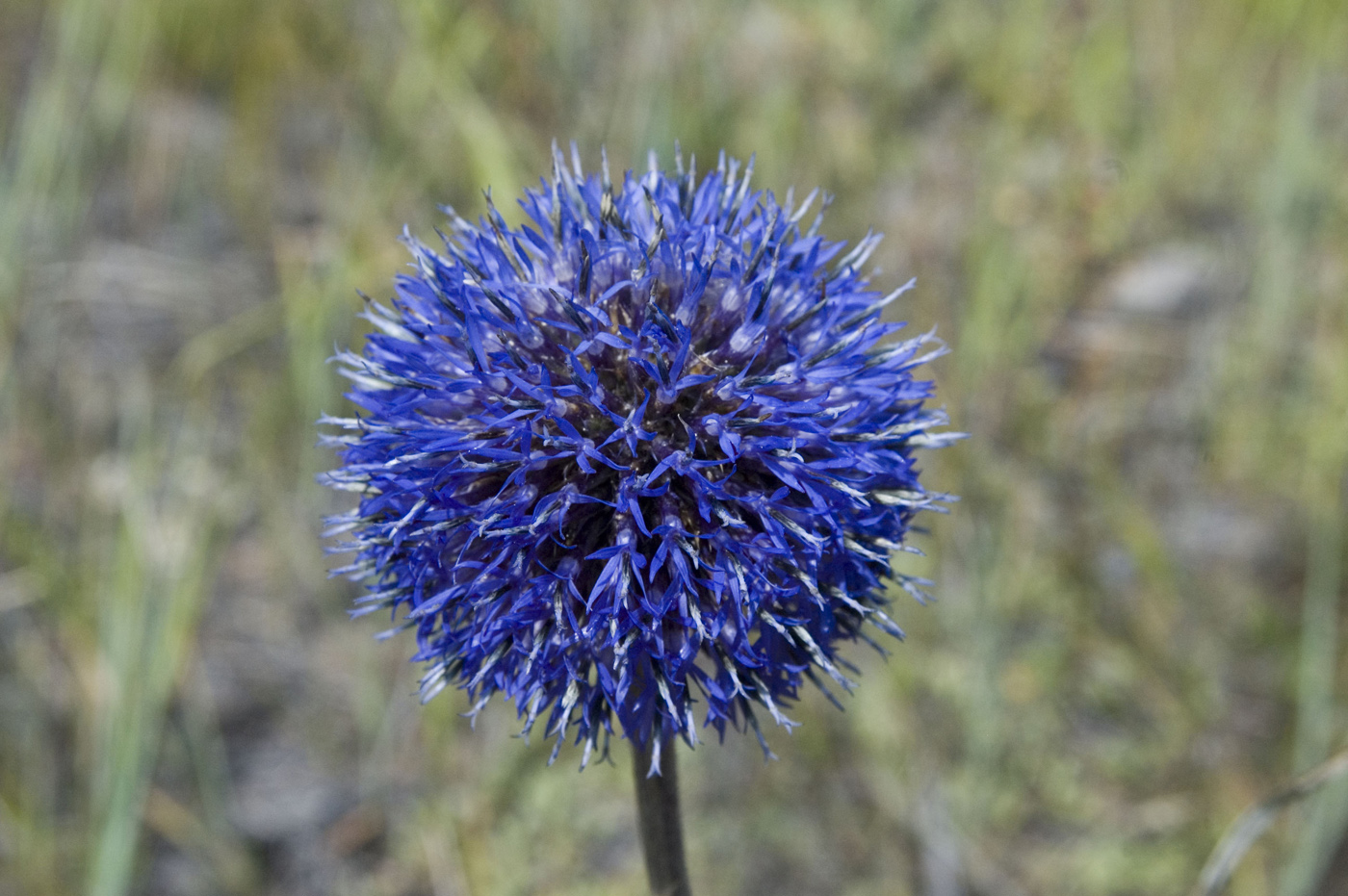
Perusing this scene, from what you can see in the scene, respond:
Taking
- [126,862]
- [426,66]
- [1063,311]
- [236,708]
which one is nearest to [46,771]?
[236,708]

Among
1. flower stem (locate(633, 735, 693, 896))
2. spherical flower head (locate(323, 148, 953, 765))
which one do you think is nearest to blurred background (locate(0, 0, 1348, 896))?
spherical flower head (locate(323, 148, 953, 765))

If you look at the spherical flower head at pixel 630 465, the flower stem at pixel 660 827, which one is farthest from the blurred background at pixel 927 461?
the flower stem at pixel 660 827

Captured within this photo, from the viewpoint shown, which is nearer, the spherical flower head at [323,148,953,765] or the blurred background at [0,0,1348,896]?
the spherical flower head at [323,148,953,765]

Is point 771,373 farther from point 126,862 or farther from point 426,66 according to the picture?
point 426,66

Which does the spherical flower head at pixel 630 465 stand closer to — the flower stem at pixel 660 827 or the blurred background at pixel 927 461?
the flower stem at pixel 660 827

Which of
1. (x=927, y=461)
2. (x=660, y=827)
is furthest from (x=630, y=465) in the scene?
(x=927, y=461)

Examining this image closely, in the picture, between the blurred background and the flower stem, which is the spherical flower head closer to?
the flower stem
